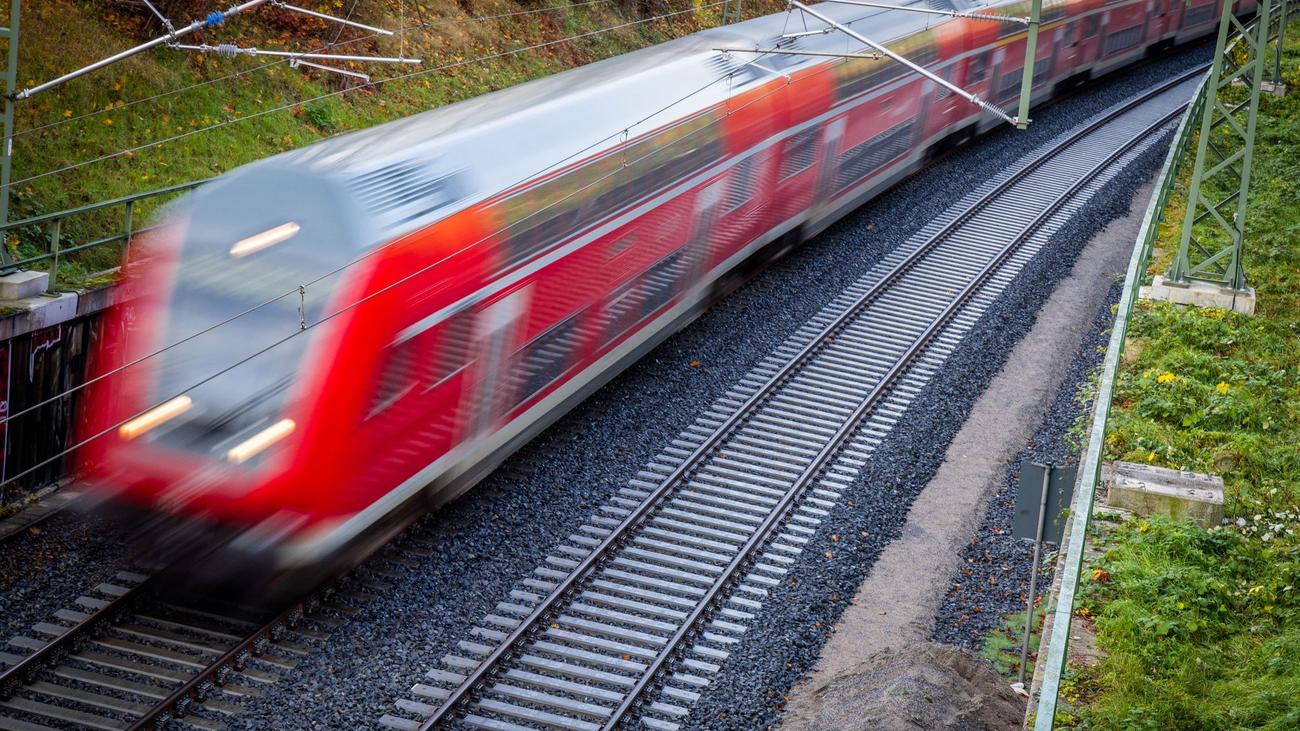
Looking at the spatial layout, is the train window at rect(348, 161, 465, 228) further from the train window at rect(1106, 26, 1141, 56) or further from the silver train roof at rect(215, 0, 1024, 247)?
the train window at rect(1106, 26, 1141, 56)

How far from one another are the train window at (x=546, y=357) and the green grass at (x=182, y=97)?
5762 mm

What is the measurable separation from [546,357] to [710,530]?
243cm

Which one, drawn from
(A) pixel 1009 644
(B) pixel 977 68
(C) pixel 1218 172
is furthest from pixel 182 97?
(C) pixel 1218 172

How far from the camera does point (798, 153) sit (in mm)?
18422

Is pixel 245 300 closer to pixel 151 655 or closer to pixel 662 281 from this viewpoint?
pixel 151 655

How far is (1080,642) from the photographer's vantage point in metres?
9.98

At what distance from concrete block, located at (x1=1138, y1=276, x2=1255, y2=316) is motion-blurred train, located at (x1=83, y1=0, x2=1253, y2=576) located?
584 centimetres

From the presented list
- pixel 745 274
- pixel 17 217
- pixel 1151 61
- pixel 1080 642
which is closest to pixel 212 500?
pixel 1080 642

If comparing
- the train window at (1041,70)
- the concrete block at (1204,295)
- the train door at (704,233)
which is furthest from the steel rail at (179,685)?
the train window at (1041,70)

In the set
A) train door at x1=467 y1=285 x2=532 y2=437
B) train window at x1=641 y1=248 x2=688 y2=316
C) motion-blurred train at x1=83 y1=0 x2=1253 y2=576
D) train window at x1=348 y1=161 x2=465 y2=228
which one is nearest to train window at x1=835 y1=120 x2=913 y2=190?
motion-blurred train at x1=83 y1=0 x2=1253 y2=576

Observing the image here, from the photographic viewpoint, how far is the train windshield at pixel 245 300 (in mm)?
9688

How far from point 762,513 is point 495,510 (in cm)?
275

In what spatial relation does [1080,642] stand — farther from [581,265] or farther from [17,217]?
[17,217]

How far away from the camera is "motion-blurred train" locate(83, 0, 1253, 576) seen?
9781 millimetres
